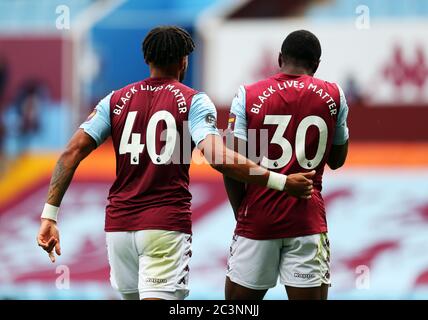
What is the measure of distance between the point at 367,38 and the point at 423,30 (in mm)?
866

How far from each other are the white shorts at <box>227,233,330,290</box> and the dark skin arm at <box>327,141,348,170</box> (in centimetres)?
49

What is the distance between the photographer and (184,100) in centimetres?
614

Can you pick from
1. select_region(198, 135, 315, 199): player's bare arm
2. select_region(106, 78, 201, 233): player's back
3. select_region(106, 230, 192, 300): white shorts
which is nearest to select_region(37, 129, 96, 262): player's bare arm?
select_region(106, 78, 201, 233): player's back

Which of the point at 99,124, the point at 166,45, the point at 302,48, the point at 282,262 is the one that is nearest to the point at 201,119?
the point at 166,45

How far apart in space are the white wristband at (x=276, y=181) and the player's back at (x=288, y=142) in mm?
287

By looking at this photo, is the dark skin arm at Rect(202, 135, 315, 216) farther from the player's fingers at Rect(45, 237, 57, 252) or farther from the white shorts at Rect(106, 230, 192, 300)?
the player's fingers at Rect(45, 237, 57, 252)

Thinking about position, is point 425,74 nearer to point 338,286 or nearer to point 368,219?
point 368,219

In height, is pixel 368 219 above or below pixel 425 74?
below

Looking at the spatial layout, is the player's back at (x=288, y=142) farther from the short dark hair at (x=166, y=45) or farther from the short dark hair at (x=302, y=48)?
the short dark hair at (x=166, y=45)

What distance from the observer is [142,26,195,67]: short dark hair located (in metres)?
6.20

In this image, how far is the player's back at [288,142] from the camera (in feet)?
20.8

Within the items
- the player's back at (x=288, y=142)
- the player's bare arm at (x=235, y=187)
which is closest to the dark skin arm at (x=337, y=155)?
the player's back at (x=288, y=142)

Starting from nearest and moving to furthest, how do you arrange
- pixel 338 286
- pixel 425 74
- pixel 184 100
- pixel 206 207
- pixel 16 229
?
pixel 184 100 < pixel 338 286 < pixel 206 207 < pixel 16 229 < pixel 425 74
